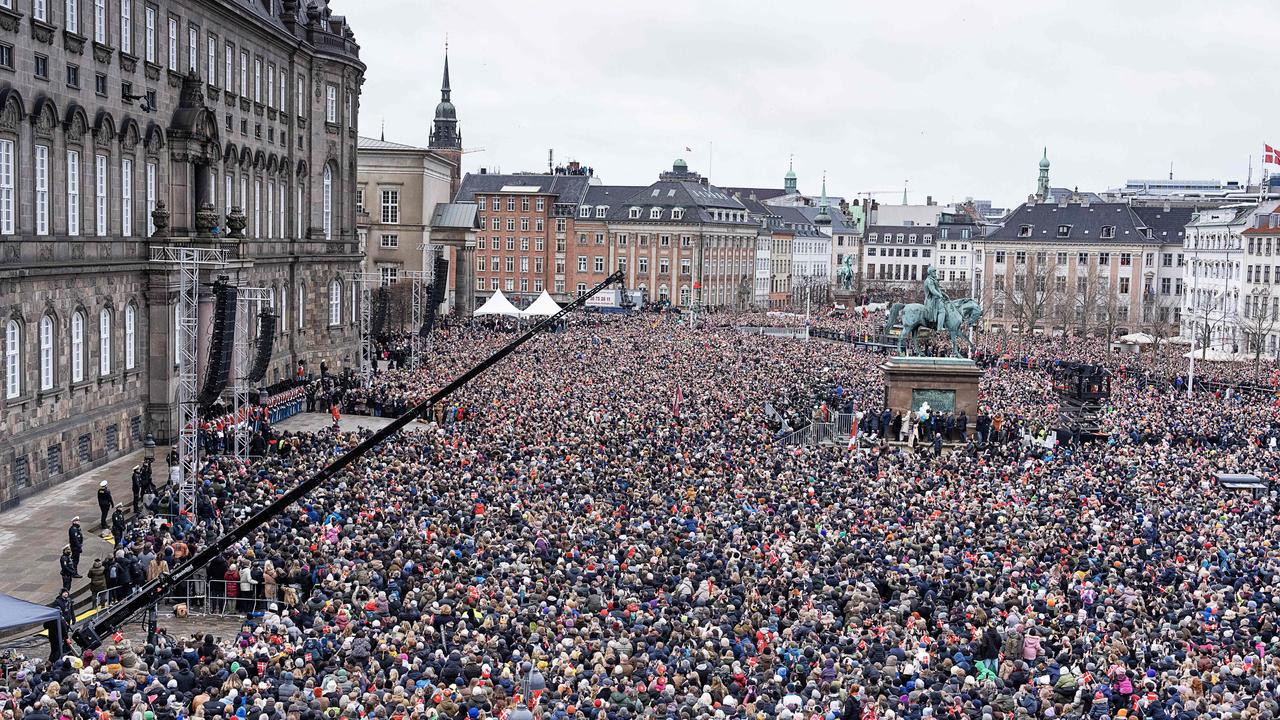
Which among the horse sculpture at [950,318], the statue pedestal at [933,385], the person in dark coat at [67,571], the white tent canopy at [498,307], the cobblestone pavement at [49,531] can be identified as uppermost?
the horse sculpture at [950,318]

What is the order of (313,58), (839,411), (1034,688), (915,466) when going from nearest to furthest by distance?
(1034,688) < (915,466) < (839,411) < (313,58)

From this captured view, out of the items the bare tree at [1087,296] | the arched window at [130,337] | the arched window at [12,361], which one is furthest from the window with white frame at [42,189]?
the bare tree at [1087,296]

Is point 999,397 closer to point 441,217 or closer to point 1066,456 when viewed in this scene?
point 1066,456

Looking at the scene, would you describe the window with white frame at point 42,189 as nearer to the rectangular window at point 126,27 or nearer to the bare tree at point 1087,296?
the rectangular window at point 126,27

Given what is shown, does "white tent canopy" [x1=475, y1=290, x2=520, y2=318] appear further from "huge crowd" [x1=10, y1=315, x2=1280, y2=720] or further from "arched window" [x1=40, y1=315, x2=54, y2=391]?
"arched window" [x1=40, y1=315, x2=54, y2=391]

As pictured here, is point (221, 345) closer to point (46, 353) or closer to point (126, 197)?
point (46, 353)

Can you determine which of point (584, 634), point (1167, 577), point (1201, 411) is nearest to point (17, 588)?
point (584, 634)

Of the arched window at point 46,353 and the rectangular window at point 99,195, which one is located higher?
the rectangular window at point 99,195
